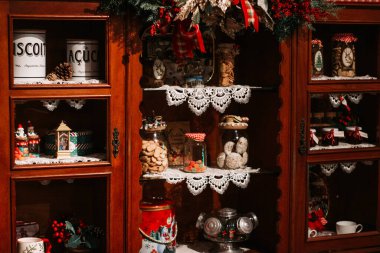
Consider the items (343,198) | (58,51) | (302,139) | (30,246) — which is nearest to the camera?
(30,246)

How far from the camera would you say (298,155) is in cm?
312

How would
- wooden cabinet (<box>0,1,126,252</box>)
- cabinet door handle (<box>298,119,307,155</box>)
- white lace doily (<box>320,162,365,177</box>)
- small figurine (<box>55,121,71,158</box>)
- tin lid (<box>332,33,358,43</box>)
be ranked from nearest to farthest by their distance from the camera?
wooden cabinet (<box>0,1,126,252</box>)
small figurine (<box>55,121,71,158</box>)
cabinet door handle (<box>298,119,307,155</box>)
white lace doily (<box>320,162,365,177</box>)
tin lid (<box>332,33,358,43</box>)

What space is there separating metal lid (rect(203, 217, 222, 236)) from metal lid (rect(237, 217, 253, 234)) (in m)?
0.09

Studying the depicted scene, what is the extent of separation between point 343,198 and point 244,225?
0.62 m

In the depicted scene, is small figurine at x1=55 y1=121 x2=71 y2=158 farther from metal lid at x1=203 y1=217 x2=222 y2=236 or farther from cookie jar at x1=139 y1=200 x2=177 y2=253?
metal lid at x1=203 y1=217 x2=222 y2=236

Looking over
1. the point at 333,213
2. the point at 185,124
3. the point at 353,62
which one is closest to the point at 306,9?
the point at 353,62

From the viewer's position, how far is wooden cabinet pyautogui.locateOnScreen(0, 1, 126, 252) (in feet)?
8.73

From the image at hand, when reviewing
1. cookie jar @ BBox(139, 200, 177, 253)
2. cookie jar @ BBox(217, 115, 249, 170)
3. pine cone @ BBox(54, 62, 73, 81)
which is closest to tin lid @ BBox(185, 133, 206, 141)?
cookie jar @ BBox(217, 115, 249, 170)

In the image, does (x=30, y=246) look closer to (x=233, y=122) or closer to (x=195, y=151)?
(x=195, y=151)

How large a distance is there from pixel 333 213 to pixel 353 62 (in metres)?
0.79

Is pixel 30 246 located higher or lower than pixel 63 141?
lower

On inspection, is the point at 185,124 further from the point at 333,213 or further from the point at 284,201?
the point at 333,213

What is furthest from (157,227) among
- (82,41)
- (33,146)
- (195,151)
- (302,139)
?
→ (82,41)

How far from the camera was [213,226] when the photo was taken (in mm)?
3168
